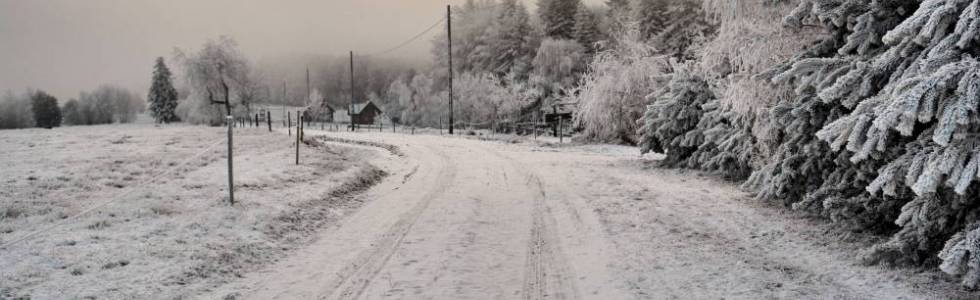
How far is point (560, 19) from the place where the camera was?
61531 mm

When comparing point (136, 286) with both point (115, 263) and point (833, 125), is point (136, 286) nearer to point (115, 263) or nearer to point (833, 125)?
point (115, 263)

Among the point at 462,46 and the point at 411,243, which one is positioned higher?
the point at 462,46

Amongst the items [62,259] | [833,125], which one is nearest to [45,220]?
[62,259]

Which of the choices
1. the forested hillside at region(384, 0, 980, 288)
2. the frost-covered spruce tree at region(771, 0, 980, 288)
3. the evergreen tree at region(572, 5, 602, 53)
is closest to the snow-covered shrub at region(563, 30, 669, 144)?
the forested hillside at region(384, 0, 980, 288)

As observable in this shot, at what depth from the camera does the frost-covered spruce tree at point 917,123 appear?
15.1 ft

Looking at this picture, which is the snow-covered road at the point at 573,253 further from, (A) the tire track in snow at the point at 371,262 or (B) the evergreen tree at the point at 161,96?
(B) the evergreen tree at the point at 161,96

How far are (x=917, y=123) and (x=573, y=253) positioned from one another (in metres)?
3.54

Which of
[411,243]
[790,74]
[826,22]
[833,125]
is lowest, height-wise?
[411,243]

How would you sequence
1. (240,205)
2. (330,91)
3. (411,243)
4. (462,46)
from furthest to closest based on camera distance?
(330,91), (462,46), (240,205), (411,243)

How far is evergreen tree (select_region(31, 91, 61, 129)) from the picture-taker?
9838 cm

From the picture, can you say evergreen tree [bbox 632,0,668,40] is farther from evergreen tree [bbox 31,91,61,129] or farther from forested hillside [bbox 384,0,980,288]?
evergreen tree [bbox 31,91,61,129]

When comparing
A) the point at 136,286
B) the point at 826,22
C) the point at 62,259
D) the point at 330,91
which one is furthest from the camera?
the point at 330,91

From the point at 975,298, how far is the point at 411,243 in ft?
17.3

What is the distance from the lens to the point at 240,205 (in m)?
8.84
